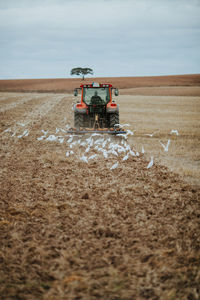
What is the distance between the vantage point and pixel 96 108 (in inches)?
426

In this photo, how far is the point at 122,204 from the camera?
14.3ft

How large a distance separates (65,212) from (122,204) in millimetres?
Answer: 1042

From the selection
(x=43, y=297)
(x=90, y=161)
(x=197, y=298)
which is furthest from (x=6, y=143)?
(x=197, y=298)

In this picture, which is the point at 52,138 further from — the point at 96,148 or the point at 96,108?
the point at 96,108

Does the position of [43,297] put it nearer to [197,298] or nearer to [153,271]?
[153,271]

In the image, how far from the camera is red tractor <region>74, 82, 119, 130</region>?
10711 millimetres

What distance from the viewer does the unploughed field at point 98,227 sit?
2639 millimetres

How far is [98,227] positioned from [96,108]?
25.6 ft

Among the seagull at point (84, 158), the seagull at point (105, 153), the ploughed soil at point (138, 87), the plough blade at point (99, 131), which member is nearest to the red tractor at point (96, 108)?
the plough blade at point (99, 131)

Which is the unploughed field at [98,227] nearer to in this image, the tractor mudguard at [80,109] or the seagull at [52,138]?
the seagull at [52,138]

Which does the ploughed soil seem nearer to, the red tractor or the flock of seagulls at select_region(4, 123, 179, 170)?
the red tractor

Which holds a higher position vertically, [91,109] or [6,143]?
[91,109]

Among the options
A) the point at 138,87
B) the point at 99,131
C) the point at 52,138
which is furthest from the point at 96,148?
the point at 138,87

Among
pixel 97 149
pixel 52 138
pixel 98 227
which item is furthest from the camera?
pixel 52 138
